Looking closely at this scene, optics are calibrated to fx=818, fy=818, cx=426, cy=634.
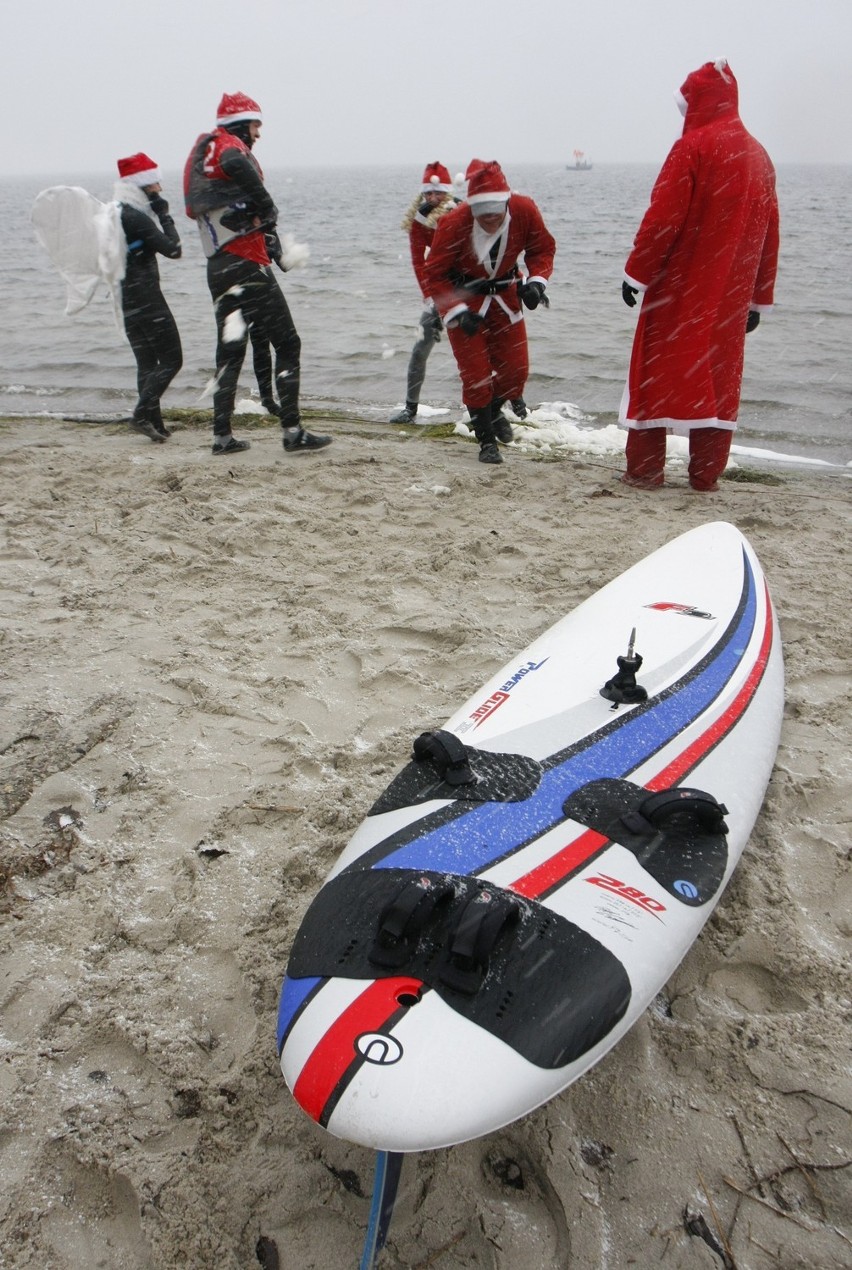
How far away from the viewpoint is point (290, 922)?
6.49 ft

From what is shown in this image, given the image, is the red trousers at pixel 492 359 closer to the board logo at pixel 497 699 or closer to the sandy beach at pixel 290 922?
the sandy beach at pixel 290 922

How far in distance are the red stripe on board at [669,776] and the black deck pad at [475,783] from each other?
0.21 metres

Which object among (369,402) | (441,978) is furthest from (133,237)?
(441,978)

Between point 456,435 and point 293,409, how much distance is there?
145 centimetres

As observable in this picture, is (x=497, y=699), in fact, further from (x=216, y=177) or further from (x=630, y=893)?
(x=216, y=177)

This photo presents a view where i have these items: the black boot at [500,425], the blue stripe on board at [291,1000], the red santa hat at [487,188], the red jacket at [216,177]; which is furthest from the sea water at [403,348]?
the blue stripe on board at [291,1000]

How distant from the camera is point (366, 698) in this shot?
2.84 metres

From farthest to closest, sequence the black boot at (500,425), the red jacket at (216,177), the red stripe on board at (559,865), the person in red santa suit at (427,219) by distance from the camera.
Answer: the person in red santa suit at (427,219), the black boot at (500,425), the red jacket at (216,177), the red stripe on board at (559,865)

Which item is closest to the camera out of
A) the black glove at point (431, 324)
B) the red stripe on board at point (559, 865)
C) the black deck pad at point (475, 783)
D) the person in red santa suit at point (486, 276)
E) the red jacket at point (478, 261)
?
the red stripe on board at point (559, 865)

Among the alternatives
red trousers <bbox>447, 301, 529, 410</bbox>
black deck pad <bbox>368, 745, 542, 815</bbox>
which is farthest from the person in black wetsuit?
black deck pad <bbox>368, 745, 542, 815</bbox>

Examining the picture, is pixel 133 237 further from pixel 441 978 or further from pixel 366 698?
pixel 441 978

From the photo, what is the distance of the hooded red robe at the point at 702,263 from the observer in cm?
407

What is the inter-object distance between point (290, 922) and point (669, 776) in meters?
1.03

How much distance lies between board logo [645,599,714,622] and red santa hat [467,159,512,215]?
2.88m
